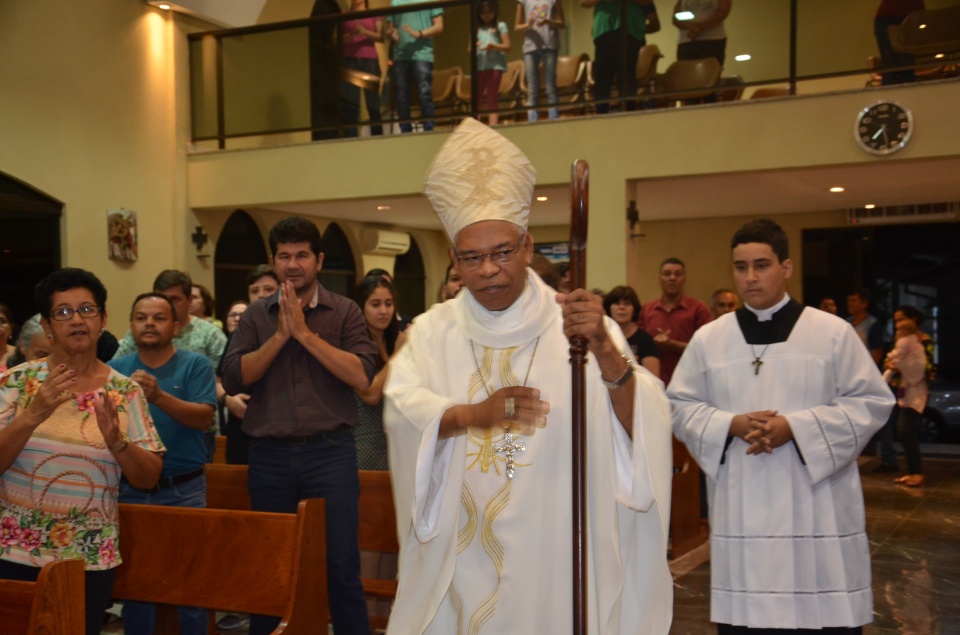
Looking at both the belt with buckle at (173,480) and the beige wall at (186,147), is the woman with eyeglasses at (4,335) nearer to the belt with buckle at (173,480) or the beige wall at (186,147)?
the belt with buckle at (173,480)

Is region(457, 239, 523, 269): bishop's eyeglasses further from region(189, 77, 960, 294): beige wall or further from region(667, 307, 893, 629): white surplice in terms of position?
region(189, 77, 960, 294): beige wall

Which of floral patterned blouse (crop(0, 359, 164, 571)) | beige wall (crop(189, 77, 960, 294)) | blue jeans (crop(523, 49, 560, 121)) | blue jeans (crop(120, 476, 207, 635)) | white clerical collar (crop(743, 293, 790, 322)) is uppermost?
blue jeans (crop(523, 49, 560, 121))

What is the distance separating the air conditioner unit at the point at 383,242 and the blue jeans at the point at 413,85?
12.9 feet

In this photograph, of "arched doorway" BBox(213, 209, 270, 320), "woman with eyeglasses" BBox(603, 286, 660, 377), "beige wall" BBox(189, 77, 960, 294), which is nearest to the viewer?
"woman with eyeglasses" BBox(603, 286, 660, 377)

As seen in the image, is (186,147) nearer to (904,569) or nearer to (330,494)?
(330,494)

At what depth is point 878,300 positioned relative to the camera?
12.9 meters

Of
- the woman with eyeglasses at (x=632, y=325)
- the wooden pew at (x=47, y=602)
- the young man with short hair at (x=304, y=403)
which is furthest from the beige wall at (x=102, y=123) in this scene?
the wooden pew at (x=47, y=602)

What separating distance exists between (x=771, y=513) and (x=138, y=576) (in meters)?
2.15

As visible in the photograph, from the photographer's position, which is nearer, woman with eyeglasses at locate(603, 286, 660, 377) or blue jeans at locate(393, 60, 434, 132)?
woman with eyeglasses at locate(603, 286, 660, 377)

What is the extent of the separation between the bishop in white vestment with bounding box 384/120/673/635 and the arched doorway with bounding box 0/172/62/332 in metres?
7.35

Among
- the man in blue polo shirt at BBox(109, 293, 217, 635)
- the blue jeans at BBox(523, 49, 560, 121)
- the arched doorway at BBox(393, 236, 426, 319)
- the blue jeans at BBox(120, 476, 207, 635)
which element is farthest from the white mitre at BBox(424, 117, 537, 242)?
the arched doorway at BBox(393, 236, 426, 319)

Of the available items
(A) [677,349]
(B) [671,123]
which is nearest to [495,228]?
(A) [677,349]

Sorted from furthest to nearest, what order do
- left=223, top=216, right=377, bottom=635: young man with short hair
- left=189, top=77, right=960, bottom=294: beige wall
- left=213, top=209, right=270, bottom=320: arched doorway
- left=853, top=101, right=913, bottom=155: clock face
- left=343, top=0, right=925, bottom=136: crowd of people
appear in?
left=213, top=209, right=270, bottom=320: arched doorway, left=343, top=0, right=925, bottom=136: crowd of people, left=189, top=77, right=960, bottom=294: beige wall, left=853, top=101, right=913, bottom=155: clock face, left=223, top=216, right=377, bottom=635: young man with short hair

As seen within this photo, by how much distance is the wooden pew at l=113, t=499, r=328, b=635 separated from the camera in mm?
3059
